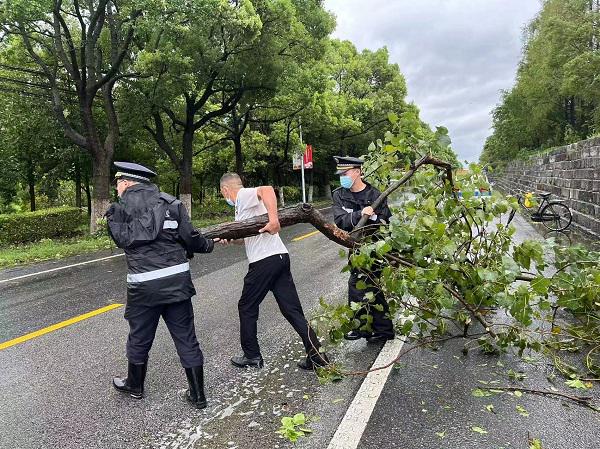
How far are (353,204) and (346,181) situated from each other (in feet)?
0.83

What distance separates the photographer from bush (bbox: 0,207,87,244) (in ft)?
50.3

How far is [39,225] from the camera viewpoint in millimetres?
16422

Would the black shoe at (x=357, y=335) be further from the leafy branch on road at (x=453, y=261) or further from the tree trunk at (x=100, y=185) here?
the tree trunk at (x=100, y=185)

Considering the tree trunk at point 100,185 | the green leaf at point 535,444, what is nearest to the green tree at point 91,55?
the tree trunk at point 100,185

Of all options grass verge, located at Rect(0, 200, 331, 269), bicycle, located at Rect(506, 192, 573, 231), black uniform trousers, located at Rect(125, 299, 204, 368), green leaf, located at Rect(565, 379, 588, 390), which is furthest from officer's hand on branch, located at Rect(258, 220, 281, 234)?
grass verge, located at Rect(0, 200, 331, 269)

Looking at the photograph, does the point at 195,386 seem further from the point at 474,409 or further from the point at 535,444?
the point at 535,444

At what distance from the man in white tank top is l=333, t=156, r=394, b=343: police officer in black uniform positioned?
2.28 feet

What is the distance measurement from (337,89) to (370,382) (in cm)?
3606

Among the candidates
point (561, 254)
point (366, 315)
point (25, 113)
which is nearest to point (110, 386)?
point (366, 315)

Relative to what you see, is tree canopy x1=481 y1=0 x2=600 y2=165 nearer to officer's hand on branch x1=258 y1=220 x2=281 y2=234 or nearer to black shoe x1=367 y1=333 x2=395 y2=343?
black shoe x1=367 y1=333 x2=395 y2=343

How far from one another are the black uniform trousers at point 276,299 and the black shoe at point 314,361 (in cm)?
7

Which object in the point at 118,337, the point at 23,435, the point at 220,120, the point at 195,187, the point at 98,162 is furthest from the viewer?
the point at 195,187

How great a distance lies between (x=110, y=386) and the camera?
13.0 ft

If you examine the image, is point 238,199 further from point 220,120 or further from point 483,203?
point 220,120
